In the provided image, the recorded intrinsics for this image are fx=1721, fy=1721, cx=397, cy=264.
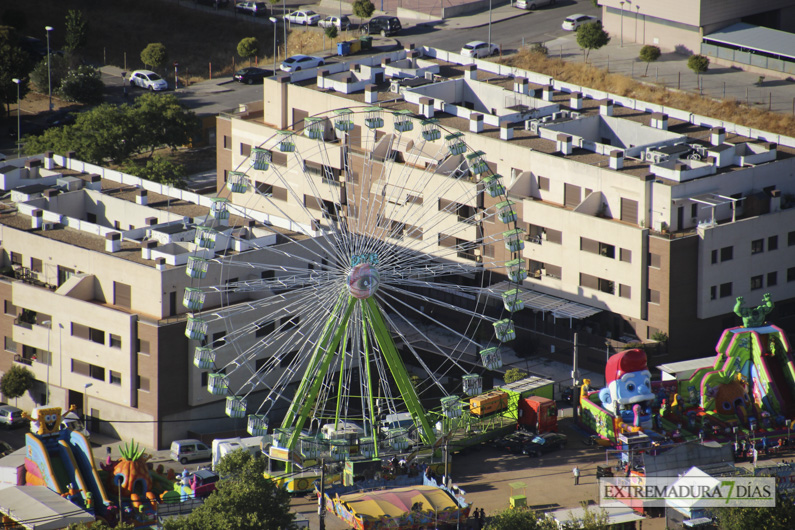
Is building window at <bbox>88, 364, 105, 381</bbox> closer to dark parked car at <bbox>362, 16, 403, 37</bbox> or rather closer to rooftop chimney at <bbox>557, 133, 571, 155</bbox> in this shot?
rooftop chimney at <bbox>557, 133, 571, 155</bbox>

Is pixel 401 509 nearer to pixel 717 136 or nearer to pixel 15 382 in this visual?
pixel 15 382

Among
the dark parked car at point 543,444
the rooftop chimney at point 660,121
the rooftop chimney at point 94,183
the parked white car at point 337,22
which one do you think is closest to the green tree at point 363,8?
the parked white car at point 337,22

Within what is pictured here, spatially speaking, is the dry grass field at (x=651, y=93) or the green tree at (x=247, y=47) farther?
the green tree at (x=247, y=47)

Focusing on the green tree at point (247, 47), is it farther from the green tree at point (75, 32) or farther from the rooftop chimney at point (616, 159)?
the rooftop chimney at point (616, 159)

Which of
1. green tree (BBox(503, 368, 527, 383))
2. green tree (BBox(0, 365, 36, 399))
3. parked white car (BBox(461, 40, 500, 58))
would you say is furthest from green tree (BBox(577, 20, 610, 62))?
green tree (BBox(0, 365, 36, 399))

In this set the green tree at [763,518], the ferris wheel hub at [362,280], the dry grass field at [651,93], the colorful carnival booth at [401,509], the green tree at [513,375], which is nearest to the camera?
the green tree at [763,518]

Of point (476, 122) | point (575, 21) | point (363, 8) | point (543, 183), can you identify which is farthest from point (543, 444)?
point (363, 8)
